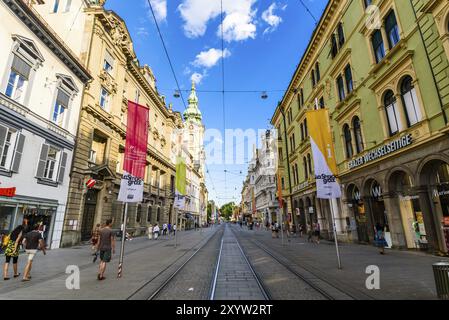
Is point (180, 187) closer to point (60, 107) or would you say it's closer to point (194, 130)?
point (60, 107)

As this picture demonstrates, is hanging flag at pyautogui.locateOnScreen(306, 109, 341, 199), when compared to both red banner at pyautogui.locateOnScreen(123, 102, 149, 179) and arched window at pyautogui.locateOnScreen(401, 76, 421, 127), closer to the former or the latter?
arched window at pyautogui.locateOnScreen(401, 76, 421, 127)

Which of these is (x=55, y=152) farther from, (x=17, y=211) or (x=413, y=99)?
(x=413, y=99)

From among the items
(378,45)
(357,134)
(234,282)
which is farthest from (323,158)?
(378,45)

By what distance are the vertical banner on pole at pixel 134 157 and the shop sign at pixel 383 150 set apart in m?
13.1

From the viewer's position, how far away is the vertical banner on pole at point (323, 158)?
32.9 feet

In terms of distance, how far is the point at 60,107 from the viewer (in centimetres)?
1703

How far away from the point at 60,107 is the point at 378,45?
2185 cm

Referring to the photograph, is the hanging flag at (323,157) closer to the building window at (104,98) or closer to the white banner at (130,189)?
the white banner at (130,189)

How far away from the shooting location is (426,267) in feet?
29.0

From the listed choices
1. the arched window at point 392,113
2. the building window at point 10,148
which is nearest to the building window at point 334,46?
the arched window at point 392,113

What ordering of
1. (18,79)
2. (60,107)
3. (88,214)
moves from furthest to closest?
1. (88,214)
2. (60,107)
3. (18,79)

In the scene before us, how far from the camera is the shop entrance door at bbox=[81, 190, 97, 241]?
19.6 metres

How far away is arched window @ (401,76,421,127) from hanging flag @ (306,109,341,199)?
17.6 ft
